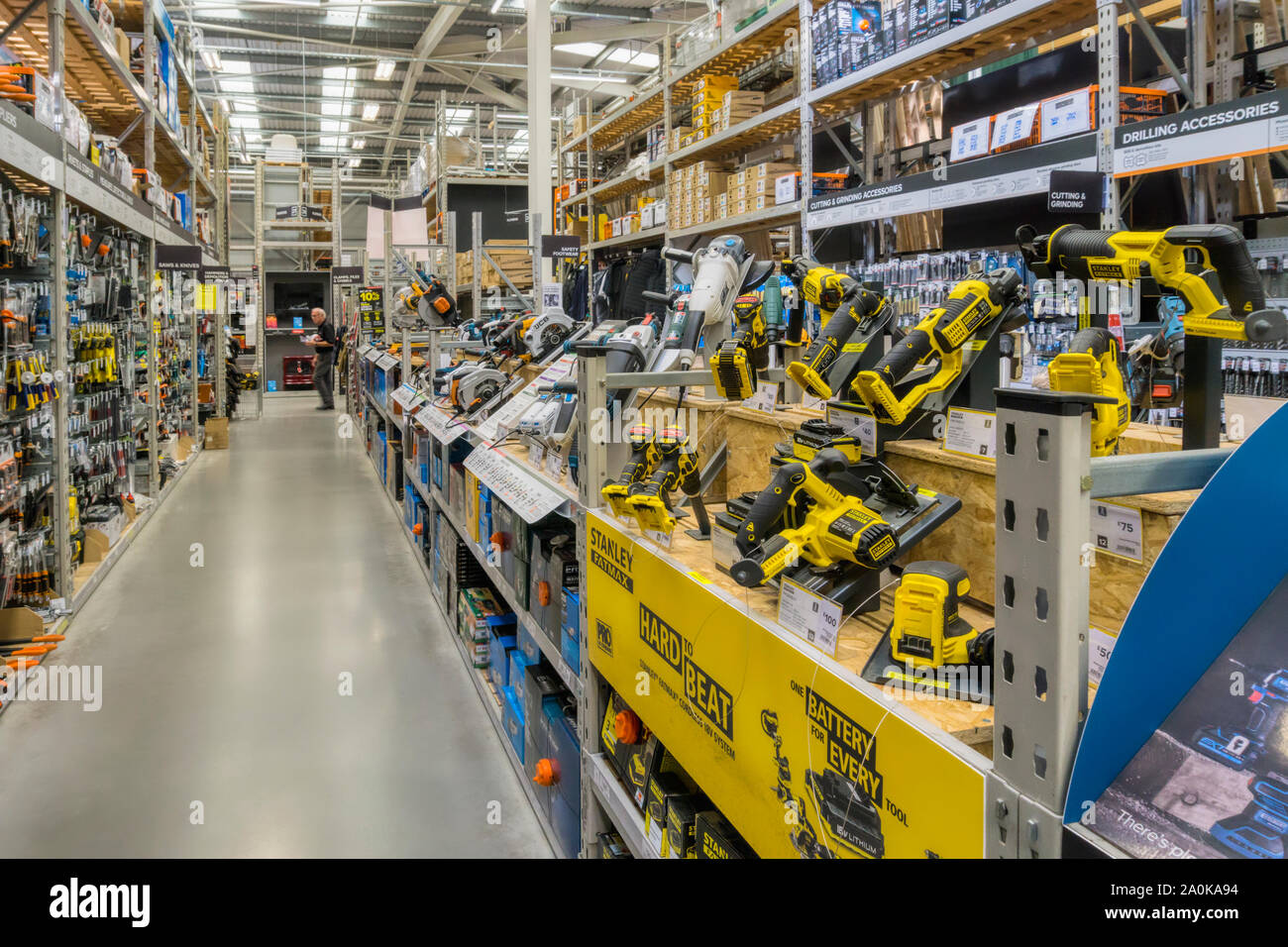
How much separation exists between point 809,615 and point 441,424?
3353 mm

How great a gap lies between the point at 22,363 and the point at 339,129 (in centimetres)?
1636

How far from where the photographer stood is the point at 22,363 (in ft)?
14.1

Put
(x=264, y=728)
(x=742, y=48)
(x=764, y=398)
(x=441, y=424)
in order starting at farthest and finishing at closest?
(x=742, y=48) < (x=441, y=424) < (x=264, y=728) < (x=764, y=398)

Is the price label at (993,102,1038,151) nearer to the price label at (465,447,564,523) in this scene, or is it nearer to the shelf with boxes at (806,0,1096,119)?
the shelf with boxes at (806,0,1096,119)

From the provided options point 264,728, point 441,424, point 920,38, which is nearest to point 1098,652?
point 264,728

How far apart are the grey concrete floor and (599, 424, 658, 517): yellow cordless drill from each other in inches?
49.3

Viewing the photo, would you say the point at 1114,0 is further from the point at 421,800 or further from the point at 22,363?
the point at 22,363

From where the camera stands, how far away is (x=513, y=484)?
281 cm

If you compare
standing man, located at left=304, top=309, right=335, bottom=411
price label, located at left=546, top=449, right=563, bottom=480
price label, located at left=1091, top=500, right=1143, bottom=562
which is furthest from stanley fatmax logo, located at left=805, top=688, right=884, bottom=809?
standing man, located at left=304, top=309, right=335, bottom=411

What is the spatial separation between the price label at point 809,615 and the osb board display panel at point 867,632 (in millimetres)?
32

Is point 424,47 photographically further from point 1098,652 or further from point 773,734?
point 1098,652

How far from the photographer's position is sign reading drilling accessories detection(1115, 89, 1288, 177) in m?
2.60

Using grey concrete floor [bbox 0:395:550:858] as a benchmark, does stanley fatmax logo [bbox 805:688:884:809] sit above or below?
above
